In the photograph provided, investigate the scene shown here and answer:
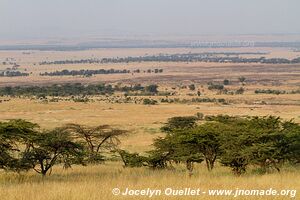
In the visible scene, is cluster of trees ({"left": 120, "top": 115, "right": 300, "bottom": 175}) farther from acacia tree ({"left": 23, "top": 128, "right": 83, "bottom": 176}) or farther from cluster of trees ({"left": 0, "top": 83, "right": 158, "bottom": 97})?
cluster of trees ({"left": 0, "top": 83, "right": 158, "bottom": 97})

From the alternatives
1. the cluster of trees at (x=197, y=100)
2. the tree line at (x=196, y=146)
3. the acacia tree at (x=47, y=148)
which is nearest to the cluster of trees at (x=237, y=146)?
the tree line at (x=196, y=146)

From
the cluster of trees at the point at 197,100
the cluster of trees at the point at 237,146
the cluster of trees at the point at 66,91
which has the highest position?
the cluster of trees at the point at 237,146

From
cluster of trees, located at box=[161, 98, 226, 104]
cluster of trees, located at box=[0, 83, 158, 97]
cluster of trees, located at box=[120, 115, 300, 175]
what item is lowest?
cluster of trees, located at box=[0, 83, 158, 97]

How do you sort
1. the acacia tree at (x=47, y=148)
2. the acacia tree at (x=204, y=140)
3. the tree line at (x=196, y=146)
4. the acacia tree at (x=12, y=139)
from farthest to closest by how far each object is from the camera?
the acacia tree at (x=204, y=140)
the acacia tree at (x=47, y=148)
the tree line at (x=196, y=146)
the acacia tree at (x=12, y=139)

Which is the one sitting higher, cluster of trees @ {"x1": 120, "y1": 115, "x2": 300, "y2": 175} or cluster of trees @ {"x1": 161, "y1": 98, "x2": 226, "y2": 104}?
cluster of trees @ {"x1": 120, "y1": 115, "x2": 300, "y2": 175}

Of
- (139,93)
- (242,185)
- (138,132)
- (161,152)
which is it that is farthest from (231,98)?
(242,185)

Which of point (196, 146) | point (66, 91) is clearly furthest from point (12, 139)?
point (66, 91)

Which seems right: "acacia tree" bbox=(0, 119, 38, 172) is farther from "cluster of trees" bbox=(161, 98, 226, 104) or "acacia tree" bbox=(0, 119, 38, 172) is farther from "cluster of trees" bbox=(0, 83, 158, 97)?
"cluster of trees" bbox=(0, 83, 158, 97)

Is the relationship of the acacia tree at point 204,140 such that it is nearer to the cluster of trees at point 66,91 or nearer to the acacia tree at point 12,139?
the acacia tree at point 12,139

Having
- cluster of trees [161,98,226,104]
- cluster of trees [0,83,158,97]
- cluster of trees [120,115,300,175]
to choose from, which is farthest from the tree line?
cluster of trees [0,83,158,97]

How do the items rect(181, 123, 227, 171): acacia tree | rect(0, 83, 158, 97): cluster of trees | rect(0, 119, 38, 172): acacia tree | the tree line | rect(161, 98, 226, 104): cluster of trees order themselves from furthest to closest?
rect(0, 83, 158, 97): cluster of trees
rect(161, 98, 226, 104): cluster of trees
rect(181, 123, 227, 171): acacia tree
the tree line
rect(0, 119, 38, 172): acacia tree

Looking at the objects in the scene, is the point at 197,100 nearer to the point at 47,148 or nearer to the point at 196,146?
the point at 196,146

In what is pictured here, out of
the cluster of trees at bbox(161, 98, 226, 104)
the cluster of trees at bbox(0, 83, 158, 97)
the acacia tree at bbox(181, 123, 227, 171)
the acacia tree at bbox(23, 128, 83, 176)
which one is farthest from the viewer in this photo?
the cluster of trees at bbox(0, 83, 158, 97)

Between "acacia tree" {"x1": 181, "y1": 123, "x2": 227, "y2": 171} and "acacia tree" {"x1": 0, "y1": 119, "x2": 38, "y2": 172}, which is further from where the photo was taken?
"acacia tree" {"x1": 181, "y1": 123, "x2": 227, "y2": 171}
